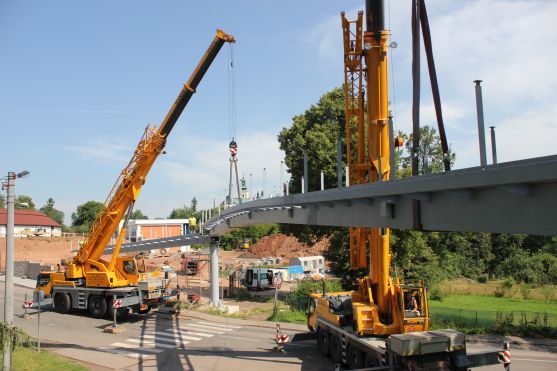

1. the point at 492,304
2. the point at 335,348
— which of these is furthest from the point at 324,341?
the point at 492,304

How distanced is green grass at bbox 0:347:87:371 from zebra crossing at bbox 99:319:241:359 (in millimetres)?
2201

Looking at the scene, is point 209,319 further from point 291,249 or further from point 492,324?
point 291,249

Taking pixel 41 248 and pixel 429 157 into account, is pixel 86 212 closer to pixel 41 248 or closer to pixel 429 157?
pixel 41 248

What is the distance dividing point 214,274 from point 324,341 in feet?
46.2

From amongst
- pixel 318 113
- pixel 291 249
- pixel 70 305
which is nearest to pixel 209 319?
pixel 70 305

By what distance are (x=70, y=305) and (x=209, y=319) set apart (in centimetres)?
810

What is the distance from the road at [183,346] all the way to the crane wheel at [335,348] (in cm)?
36

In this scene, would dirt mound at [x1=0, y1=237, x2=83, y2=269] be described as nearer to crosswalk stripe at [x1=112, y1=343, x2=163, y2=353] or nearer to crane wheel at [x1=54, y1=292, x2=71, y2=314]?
crane wheel at [x1=54, y1=292, x2=71, y2=314]

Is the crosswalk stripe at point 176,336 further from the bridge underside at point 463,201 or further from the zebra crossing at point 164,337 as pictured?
the bridge underside at point 463,201

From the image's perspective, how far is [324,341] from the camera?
57.0 ft

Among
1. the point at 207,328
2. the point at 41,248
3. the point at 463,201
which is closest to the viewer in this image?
the point at 463,201

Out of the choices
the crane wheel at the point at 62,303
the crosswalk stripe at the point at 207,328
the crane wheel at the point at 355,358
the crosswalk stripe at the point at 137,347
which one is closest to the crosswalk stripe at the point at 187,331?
the crosswalk stripe at the point at 207,328

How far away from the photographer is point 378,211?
12141 mm

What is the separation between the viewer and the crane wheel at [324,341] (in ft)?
56.4
